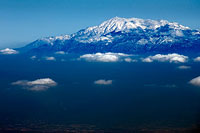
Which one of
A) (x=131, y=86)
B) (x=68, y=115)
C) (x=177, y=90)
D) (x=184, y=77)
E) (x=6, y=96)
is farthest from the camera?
(x=184, y=77)

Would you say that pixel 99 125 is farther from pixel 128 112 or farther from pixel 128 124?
pixel 128 112

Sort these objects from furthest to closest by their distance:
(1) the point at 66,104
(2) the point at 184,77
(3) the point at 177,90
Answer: (2) the point at 184,77, (3) the point at 177,90, (1) the point at 66,104

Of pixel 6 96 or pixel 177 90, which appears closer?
pixel 6 96

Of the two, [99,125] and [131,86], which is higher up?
[131,86]

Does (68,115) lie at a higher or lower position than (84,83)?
lower

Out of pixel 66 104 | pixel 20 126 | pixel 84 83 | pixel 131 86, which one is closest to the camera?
pixel 20 126

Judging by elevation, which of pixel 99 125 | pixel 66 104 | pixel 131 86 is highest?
pixel 131 86

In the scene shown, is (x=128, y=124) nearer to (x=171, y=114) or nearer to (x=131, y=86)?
(x=171, y=114)

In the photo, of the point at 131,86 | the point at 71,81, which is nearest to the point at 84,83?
the point at 71,81

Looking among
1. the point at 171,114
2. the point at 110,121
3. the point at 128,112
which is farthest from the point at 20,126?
the point at 171,114
